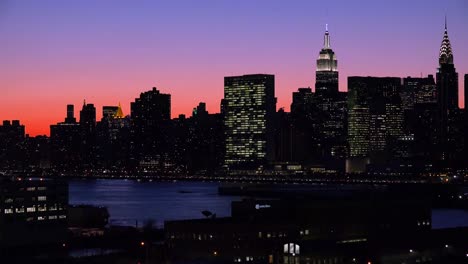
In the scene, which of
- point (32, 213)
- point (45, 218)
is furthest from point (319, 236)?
point (32, 213)

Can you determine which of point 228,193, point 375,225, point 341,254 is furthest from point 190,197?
point 341,254

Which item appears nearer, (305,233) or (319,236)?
(319,236)

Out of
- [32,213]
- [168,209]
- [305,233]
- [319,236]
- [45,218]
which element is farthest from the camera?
[168,209]

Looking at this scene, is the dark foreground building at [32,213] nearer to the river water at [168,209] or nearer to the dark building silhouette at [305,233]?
the dark building silhouette at [305,233]

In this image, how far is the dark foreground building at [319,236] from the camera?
2748 cm

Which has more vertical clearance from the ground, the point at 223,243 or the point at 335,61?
the point at 335,61

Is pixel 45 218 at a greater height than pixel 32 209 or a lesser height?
lesser

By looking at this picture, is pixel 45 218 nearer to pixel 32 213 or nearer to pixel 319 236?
pixel 32 213

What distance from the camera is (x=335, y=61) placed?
141 metres

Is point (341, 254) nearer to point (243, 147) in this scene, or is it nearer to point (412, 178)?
point (412, 178)

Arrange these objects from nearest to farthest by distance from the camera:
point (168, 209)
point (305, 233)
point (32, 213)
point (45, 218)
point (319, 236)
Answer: point (319, 236), point (305, 233), point (32, 213), point (45, 218), point (168, 209)

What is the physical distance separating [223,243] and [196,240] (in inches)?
38.4

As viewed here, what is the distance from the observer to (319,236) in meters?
34.8

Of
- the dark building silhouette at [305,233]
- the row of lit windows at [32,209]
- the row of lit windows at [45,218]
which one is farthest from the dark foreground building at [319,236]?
the row of lit windows at [32,209]
